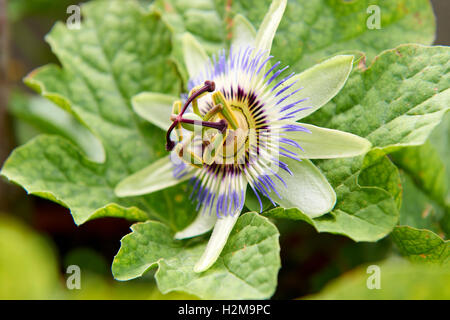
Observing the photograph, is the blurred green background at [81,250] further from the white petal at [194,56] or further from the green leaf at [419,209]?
the white petal at [194,56]

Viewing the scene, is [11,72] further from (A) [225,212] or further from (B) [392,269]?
(B) [392,269]

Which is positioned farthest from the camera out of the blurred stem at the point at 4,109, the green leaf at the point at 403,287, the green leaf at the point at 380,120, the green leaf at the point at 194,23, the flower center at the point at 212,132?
the blurred stem at the point at 4,109

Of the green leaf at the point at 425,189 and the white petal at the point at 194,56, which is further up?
the white petal at the point at 194,56

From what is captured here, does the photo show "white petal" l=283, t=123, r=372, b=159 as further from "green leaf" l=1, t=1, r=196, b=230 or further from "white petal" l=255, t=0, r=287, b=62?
"green leaf" l=1, t=1, r=196, b=230

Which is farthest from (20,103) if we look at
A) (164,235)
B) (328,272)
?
(328,272)

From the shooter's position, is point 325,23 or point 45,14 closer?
point 325,23

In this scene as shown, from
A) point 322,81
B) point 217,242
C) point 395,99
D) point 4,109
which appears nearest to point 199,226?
point 217,242

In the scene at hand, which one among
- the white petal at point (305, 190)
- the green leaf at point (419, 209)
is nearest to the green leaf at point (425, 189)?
the green leaf at point (419, 209)
